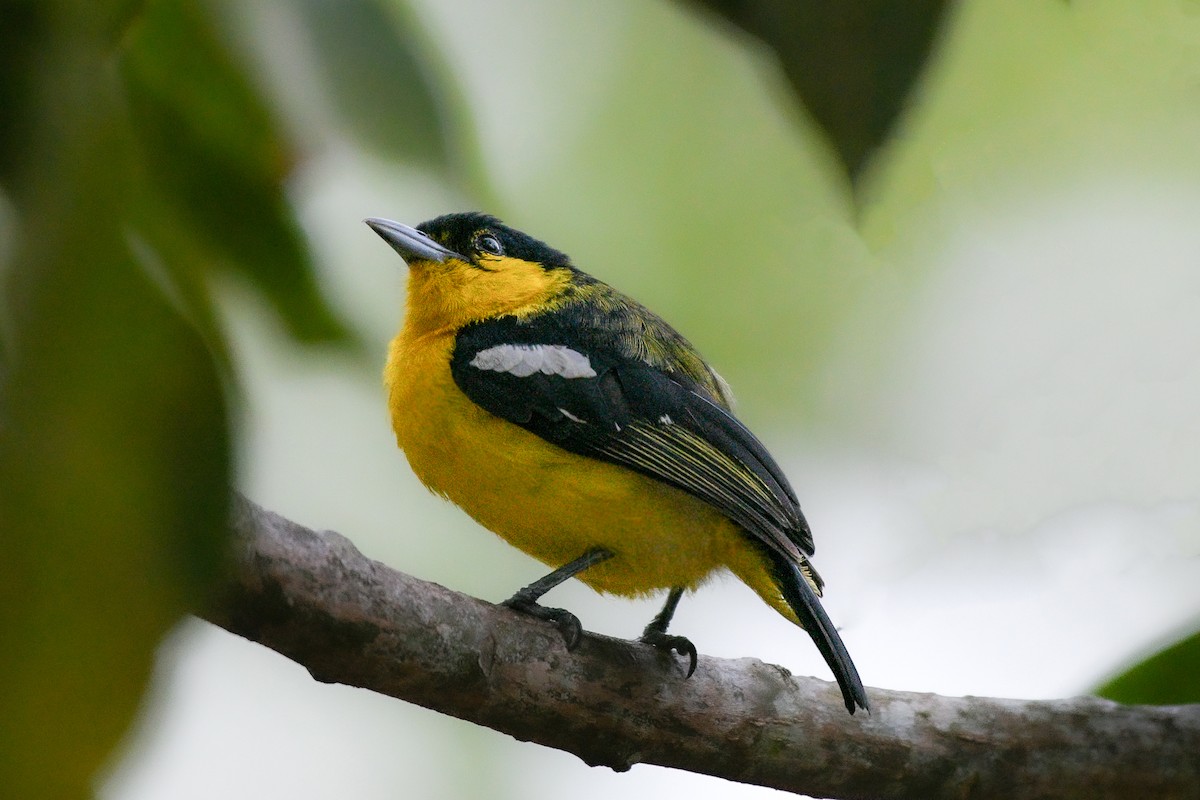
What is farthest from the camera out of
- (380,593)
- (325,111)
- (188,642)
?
(380,593)

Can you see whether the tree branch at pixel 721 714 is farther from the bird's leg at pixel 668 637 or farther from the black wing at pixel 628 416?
the black wing at pixel 628 416

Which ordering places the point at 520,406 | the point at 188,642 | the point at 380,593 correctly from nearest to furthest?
the point at 188,642 < the point at 380,593 < the point at 520,406

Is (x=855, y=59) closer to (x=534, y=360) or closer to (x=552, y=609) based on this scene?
(x=552, y=609)

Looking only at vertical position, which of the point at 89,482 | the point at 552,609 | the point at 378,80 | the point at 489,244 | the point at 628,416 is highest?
the point at 489,244

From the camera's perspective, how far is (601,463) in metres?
3.09

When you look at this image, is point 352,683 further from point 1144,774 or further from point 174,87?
point 1144,774

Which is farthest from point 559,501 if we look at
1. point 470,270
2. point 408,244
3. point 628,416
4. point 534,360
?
point 408,244

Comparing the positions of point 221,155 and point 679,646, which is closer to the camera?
point 221,155

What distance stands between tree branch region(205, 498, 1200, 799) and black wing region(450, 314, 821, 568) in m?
0.43

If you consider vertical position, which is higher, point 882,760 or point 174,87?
point 174,87

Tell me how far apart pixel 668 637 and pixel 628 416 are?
599 millimetres

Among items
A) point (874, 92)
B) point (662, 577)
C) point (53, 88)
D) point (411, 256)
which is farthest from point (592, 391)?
point (53, 88)

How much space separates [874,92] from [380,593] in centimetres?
158

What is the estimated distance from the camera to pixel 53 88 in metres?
0.65
